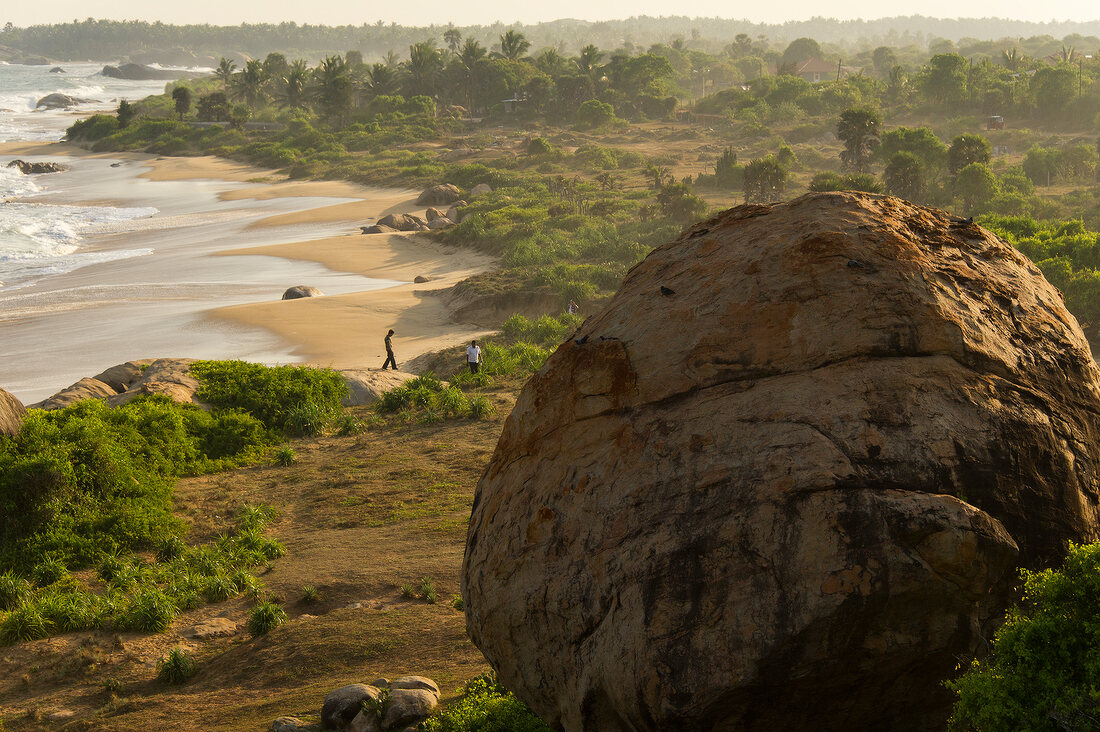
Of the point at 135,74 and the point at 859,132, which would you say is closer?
the point at 859,132

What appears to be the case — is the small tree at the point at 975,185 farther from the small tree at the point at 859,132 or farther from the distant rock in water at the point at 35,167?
the distant rock in water at the point at 35,167

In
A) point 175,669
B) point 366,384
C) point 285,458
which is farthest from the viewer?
point 366,384

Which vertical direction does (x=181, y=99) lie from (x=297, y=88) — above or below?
below

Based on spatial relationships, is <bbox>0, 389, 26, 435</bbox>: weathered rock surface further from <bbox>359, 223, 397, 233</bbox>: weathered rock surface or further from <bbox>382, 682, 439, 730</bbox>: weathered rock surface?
<bbox>359, 223, 397, 233</bbox>: weathered rock surface

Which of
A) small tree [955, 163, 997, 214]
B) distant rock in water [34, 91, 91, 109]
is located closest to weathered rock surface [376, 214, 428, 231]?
small tree [955, 163, 997, 214]

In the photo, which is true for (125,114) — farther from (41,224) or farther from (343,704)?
(343,704)

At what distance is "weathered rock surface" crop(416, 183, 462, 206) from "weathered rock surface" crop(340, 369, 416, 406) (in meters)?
29.0

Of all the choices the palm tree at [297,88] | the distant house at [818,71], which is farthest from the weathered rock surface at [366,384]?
the distant house at [818,71]

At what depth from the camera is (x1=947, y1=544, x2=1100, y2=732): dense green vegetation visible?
3.99 meters

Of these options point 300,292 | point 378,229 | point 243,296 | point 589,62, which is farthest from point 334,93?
point 300,292

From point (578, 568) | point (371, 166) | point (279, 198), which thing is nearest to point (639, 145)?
point (371, 166)

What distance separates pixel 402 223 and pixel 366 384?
23750mm

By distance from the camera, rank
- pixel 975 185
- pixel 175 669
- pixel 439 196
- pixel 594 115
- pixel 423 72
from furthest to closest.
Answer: pixel 423 72, pixel 594 115, pixel 439 196, pixel 975 185, pixel 175 669

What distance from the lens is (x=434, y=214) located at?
4316 centimetres
